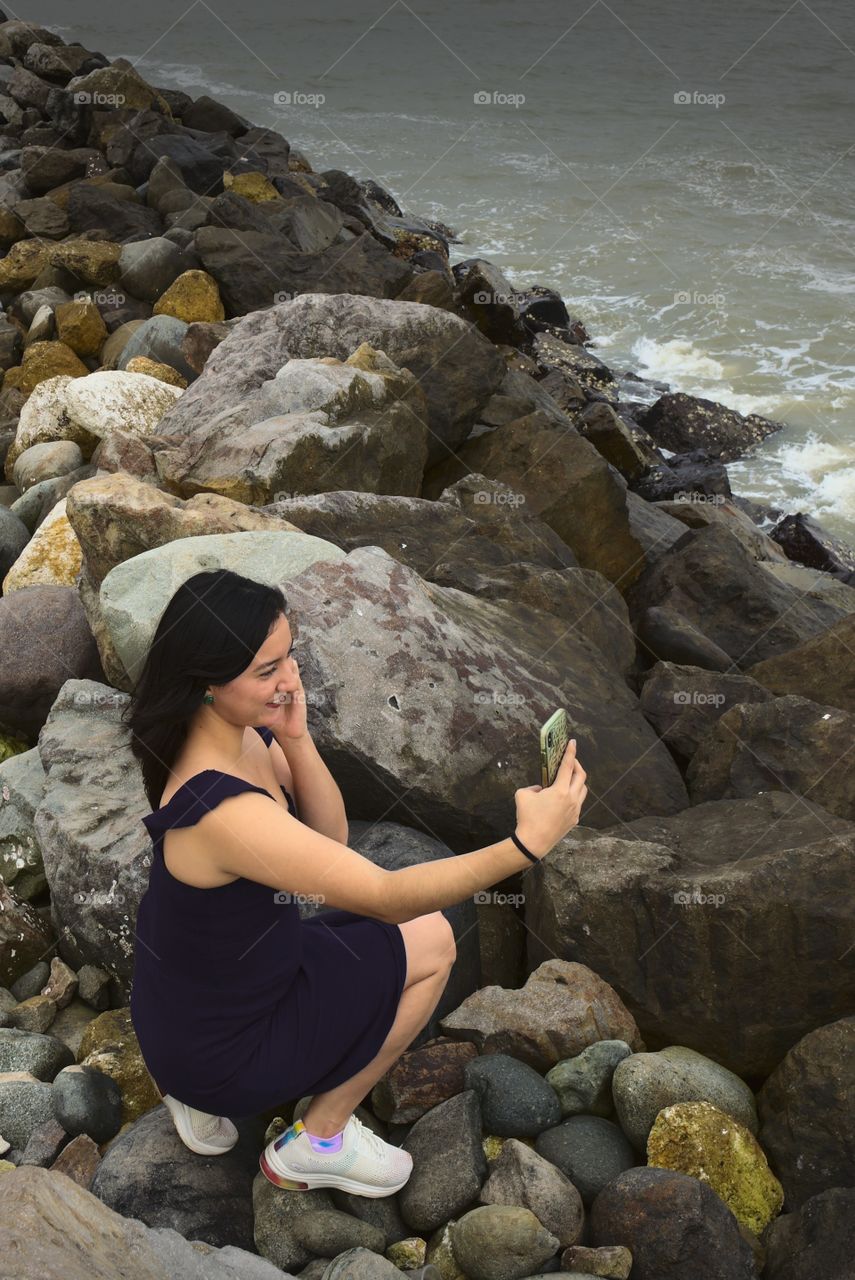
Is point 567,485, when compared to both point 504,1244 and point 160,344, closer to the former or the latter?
point 160,344

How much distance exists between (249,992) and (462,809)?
144 centimetres

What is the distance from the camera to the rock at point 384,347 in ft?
23.3

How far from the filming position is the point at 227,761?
2715mm

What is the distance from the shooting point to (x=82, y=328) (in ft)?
30.0

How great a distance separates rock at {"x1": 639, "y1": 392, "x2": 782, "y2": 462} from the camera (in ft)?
38.7

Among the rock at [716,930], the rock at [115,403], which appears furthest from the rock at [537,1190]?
the rock at [115,403]

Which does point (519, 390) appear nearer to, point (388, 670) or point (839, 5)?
point (388, 670)

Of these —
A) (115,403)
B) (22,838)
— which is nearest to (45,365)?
(115,403)

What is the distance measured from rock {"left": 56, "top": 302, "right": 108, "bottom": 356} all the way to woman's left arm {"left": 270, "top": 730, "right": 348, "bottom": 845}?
6819 millimetres

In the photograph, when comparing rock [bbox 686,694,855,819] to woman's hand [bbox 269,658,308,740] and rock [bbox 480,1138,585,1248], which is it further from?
woman's hand [bbox 269,658,308,740]

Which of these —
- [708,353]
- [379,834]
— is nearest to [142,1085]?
[379,834]

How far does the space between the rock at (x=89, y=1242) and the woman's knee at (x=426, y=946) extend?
2.36ft

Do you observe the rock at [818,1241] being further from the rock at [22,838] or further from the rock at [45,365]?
the rock at [45,365]

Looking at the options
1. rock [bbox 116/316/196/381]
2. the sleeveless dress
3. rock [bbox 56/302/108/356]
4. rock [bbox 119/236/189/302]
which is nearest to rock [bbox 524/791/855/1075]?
the sleeveless dress
